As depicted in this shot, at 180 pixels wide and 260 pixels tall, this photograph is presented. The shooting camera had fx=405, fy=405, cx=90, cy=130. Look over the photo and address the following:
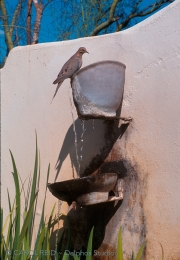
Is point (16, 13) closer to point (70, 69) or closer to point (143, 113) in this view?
point (70, 69)

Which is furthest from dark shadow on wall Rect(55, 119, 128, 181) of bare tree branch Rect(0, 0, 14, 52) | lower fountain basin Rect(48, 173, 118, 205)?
bare tree branch Rect(0, 0, 14, 52)

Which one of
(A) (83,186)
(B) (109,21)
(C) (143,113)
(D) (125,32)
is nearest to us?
(A) (83,186)

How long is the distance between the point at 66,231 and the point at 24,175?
26.4 inches

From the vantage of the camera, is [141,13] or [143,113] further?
[141,13]

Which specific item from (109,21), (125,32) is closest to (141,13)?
(109,21)

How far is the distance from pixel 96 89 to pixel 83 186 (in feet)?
2.01

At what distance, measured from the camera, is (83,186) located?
2490 mm

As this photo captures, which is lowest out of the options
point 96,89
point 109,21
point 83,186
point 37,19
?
point 83,186

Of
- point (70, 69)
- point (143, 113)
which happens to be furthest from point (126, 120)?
point (70, 69)

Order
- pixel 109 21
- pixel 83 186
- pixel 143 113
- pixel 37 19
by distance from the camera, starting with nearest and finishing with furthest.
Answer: pixel 83 186 < pixel 143 113 < pixel 37 19 < pixel 109 21

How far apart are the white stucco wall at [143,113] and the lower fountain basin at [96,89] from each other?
0.21 m

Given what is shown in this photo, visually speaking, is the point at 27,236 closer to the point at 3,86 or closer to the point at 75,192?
the point at 75,192

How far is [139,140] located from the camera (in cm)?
267

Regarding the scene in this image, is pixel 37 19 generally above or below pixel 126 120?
above
